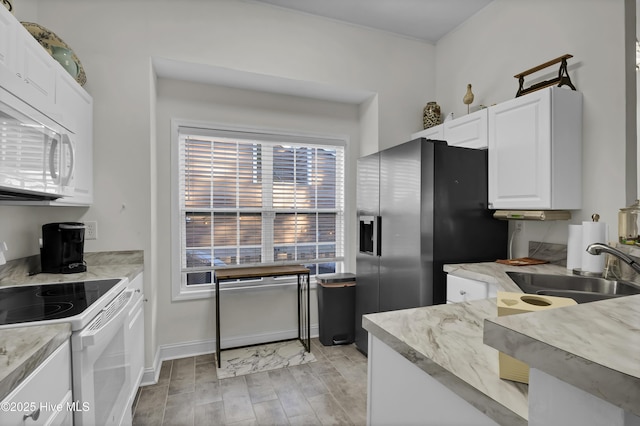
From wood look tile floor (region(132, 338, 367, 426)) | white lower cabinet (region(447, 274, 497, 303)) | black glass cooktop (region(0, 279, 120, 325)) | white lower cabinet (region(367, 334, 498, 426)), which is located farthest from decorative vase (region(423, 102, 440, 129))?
black glass cooktop (region(0, 279, 120, 325))

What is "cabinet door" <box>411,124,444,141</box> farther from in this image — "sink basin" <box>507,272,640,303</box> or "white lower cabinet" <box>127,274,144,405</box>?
"white lower cabinet" <box>127,274,144,405</box>

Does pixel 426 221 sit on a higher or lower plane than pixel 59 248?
higher

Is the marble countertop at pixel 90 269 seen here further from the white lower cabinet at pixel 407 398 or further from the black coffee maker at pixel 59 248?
the white lower cabinet at pixel 407 398

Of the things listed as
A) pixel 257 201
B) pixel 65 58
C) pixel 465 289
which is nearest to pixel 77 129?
pixel 65 58

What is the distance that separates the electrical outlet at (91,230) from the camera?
2.34 meters

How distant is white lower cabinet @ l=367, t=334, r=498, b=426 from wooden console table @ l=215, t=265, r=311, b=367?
6.53 feet

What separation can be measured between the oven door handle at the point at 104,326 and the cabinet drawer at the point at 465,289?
202 centimetres

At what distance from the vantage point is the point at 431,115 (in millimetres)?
3273

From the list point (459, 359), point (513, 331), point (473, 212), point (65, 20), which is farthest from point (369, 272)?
point (65, 20)

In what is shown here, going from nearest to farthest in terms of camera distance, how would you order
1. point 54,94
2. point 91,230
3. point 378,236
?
1. point 54,94
2. point 91,230
3. point 378,236

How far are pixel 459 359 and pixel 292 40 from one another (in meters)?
2.98

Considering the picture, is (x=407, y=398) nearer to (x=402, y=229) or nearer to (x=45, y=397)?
(x=45, y=397)

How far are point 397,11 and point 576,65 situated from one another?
1.56m

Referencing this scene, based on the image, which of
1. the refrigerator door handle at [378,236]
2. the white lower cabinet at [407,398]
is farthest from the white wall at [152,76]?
the white lower cabinet at [407,398]
